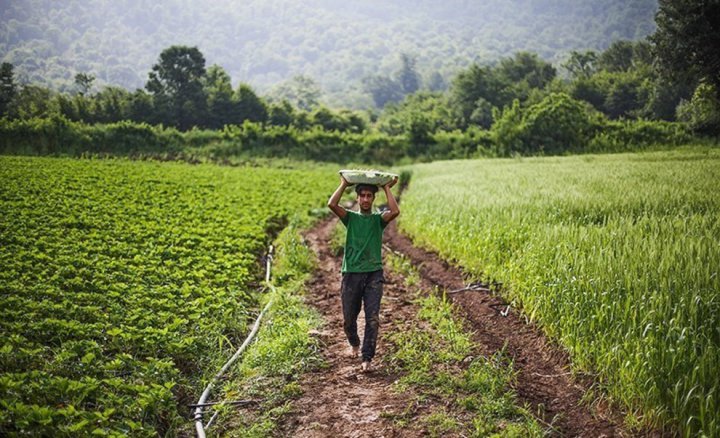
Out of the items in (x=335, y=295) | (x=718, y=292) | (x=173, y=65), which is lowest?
(x=335, y=295)

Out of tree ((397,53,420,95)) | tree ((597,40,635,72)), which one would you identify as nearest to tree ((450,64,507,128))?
tree ((597,40,635,72))

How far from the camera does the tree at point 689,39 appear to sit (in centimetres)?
1453

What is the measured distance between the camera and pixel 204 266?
27.4ft

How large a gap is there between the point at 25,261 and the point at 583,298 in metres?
7.92

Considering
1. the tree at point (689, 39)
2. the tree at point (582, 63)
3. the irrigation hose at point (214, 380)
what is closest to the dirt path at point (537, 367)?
the irrigation hose at point (214, 380)

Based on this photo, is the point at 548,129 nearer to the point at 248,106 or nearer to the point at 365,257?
the point at 248,106

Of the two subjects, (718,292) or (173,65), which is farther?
(173,65)

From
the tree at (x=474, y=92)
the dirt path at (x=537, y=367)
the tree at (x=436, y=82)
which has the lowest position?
the dirt path at (x=537, y=367)

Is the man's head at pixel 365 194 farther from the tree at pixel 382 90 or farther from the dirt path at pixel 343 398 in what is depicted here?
the tree at pixel 382 90

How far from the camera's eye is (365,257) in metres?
5.36

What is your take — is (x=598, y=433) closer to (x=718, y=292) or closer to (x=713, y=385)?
(x=713, y=385)

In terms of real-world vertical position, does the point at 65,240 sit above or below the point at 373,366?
above

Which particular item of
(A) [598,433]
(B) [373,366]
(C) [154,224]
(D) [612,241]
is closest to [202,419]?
(B) [373,366]

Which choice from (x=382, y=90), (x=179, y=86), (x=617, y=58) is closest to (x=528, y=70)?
(x=617, y=58)
